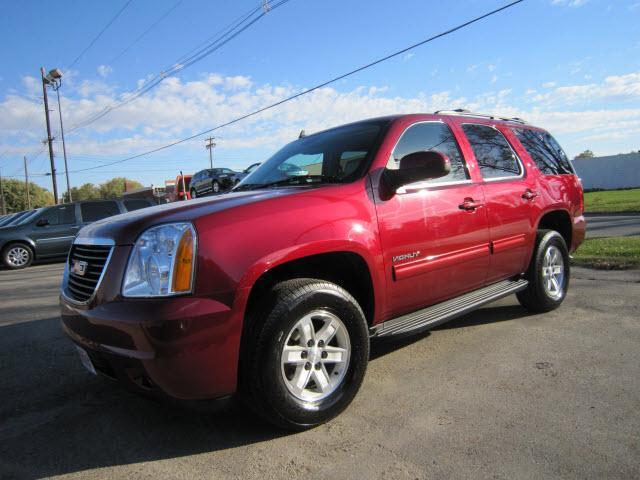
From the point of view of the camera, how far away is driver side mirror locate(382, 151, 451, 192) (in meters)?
3.06

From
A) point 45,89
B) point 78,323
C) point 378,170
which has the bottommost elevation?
point 78,323

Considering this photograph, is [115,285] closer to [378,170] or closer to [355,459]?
[355,459]

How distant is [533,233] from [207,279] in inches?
131

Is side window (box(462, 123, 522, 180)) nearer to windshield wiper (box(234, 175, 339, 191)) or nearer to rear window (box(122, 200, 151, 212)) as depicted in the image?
windshield wiper (box(234, 175, 339, 191))

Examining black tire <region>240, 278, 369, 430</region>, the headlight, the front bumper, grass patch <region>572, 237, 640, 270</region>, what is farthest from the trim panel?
grass patch <region>572, 237, 640, 270</region>

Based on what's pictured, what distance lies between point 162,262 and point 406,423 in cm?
161

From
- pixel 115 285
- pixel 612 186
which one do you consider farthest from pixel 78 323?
pixel 612 186

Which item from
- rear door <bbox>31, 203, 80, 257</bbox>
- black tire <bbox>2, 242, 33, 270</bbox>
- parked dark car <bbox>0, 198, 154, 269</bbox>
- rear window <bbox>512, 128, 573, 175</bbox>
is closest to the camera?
rear window <bbox>512, 128, 573, 175</bbox>

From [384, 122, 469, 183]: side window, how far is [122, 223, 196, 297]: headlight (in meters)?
1.58

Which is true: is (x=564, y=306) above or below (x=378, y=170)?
below

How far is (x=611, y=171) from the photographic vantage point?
43.6 metres

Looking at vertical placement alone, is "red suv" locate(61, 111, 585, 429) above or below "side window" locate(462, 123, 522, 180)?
below

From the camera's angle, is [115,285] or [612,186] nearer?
[115,285]

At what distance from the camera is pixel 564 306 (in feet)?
16.4
